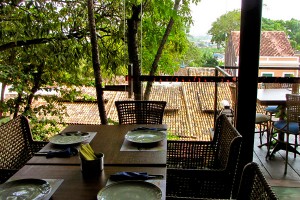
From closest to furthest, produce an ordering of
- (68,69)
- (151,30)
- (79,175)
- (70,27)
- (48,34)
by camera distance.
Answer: (79,175)
(48,34)
(70,27)
(68,69)
(151,30)

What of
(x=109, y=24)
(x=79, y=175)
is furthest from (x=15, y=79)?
(x=79, y=175)

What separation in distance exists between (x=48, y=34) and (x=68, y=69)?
0.58 m

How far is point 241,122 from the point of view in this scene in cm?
270

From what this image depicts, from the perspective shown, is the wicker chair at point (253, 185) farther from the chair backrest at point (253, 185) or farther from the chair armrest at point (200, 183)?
the chair armrest at point (200, 183)

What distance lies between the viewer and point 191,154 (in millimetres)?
2307

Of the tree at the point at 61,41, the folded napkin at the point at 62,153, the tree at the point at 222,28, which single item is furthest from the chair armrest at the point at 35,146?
the tree at the point at 222,28

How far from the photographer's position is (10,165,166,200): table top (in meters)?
1.32

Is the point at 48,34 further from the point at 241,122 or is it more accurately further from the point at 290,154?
the point at 290,154

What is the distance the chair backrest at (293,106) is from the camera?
3.12 m

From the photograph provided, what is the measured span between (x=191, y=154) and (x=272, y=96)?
6.64 ft

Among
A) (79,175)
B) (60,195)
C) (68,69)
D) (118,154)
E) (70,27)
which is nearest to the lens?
(60,195)

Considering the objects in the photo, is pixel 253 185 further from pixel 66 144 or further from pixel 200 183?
pixel 66 144

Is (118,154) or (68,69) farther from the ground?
(68,69)

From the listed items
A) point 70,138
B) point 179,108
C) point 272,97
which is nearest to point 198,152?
point 70,138
